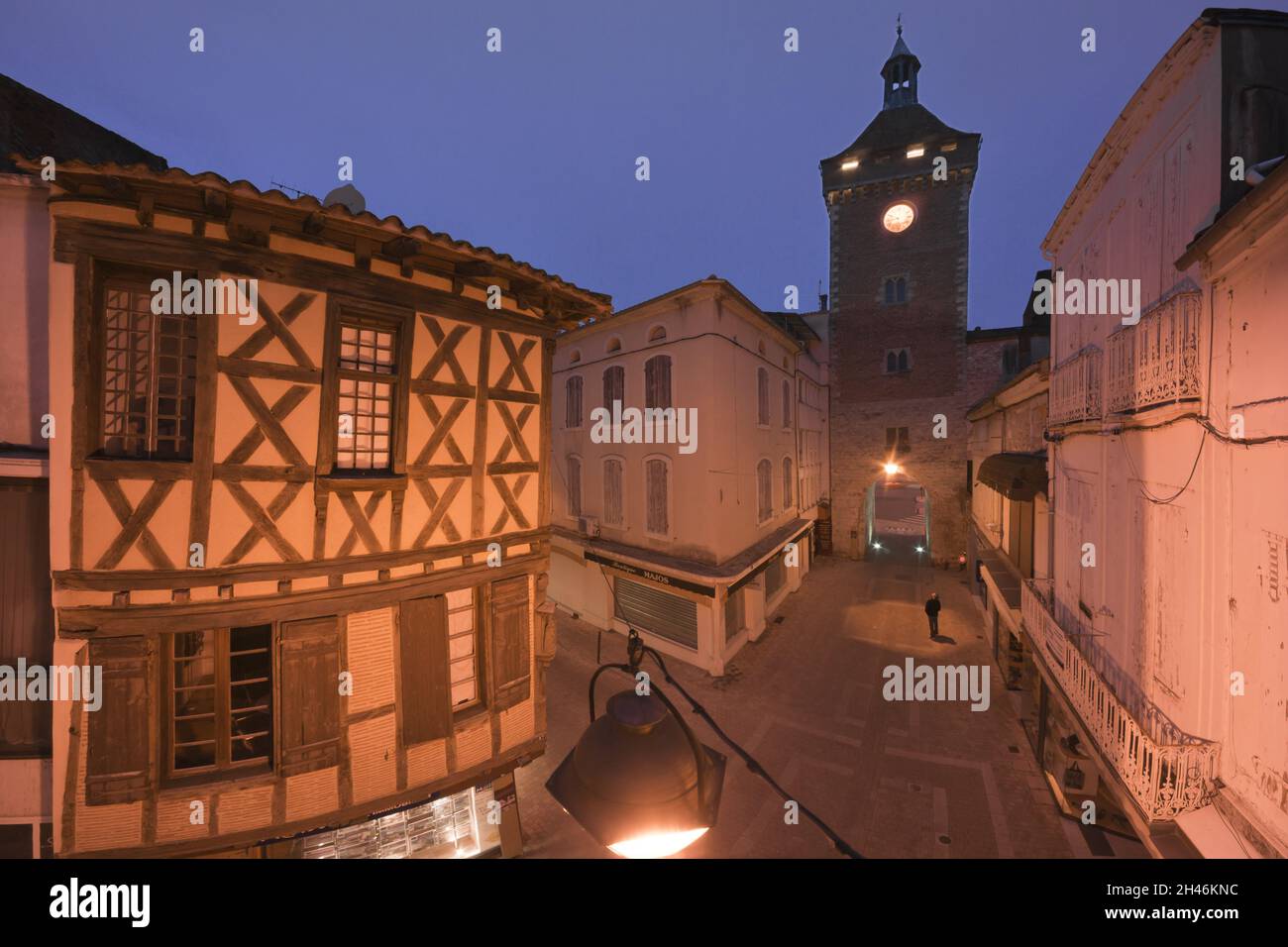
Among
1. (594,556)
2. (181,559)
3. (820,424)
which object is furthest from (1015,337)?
(181,559)

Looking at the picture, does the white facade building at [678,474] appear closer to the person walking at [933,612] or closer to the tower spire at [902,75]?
the person walking at [933,612]

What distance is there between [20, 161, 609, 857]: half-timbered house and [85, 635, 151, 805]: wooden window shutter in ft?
0.07

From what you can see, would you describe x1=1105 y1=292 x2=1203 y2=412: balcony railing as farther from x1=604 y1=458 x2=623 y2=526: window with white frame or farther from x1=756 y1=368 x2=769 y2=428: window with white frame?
x1=604 y1=458 x2=623 y2=526: window with white frame

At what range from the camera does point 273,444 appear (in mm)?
5191

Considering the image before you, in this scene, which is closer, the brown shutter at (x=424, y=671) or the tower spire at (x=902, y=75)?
the brown shutter at (x=424, y=671)

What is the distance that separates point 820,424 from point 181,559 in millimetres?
24876

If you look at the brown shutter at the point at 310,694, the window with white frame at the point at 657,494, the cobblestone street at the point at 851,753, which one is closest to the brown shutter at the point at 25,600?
the brown shutter at the point at 310,694

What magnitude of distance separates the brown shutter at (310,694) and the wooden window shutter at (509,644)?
6.19 ft

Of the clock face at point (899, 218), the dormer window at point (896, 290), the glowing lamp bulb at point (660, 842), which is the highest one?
the clock face at point (899, 218)

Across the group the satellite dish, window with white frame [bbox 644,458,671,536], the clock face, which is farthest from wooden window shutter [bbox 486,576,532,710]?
the clock face

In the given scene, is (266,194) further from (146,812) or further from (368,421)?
(146,812)

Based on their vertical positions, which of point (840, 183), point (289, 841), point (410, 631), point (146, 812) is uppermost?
point (840, 183)

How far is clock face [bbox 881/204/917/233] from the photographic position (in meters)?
24.2

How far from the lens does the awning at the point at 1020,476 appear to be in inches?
388
